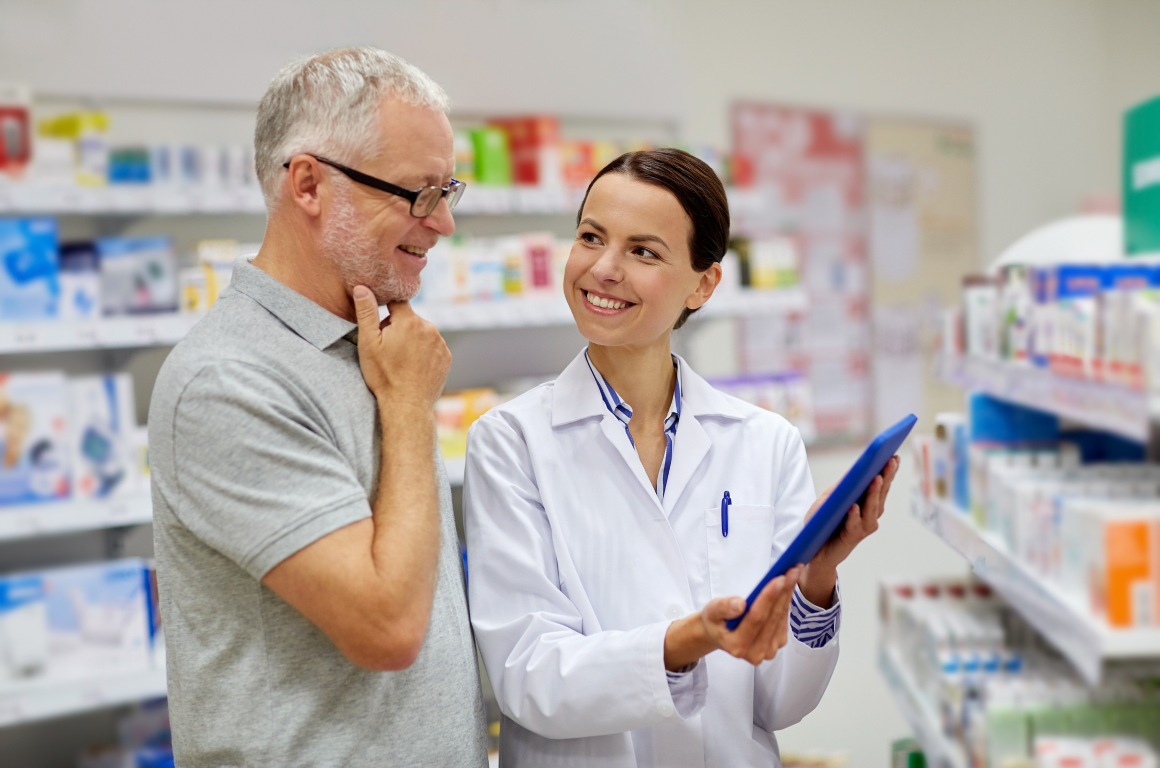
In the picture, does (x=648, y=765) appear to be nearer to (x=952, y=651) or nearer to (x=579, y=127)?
(x=952, y=651)

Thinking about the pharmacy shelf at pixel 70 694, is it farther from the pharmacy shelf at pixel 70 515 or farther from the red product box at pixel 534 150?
the red product box at pixel 534 150

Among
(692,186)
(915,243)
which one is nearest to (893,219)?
(915,243)

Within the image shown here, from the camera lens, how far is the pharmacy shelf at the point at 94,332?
2889 millimetres

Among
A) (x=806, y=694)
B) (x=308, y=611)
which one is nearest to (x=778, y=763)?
→ (x=806, y=694)

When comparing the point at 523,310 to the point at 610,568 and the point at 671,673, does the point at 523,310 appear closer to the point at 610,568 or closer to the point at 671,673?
the point at 610,568

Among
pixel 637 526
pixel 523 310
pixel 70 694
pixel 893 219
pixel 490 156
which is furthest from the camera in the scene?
pixel 893 219

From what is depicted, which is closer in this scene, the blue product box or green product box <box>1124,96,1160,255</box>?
green product box <box>1124,96,1160,255</box>

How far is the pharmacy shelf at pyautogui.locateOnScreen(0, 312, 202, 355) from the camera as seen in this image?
289 cm

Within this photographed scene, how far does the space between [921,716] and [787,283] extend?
272cm

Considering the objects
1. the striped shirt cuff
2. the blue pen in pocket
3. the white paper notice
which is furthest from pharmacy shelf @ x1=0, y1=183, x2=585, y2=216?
the white paper notice

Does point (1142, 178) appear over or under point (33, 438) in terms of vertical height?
over

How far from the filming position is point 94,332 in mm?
2982

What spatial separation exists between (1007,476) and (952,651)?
0.98ft

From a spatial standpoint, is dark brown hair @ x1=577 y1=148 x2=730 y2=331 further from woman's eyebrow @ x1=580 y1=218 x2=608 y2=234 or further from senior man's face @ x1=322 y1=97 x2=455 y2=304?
senior man's face @ x1=322 y1=97 x2=455 y2=304
